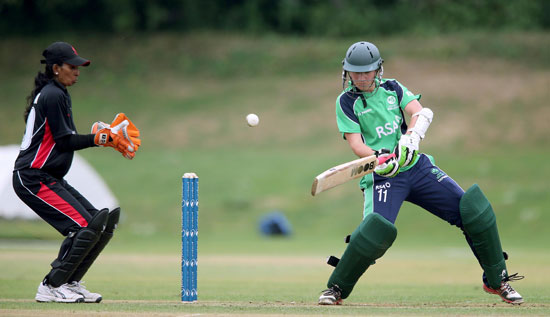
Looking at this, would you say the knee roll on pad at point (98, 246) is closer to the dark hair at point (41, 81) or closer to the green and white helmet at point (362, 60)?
the dark hair at point (41, 81)

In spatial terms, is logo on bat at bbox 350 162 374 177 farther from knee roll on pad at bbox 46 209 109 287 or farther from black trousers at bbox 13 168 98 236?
black trousers at bbox 13 168 98 236

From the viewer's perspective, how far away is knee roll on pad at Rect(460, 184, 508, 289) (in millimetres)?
6555

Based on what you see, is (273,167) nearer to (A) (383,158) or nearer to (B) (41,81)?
(B) (41,81)

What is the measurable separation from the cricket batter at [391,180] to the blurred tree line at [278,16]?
2977 cm

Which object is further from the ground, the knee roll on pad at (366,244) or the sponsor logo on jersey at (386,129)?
the sponsor logo on jersey at (386,129)

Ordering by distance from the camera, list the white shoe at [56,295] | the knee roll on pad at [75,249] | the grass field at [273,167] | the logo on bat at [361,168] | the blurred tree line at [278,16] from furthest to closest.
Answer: the blurred tree line at [278,16] → the grass field at [273,167] → the white shoe at [56,295] → the knee roll on pad at [75,249] → the logo on bat at [361,168]

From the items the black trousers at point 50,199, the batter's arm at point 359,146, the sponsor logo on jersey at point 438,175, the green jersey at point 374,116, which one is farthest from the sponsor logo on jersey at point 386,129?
the black trousers at point 50,199

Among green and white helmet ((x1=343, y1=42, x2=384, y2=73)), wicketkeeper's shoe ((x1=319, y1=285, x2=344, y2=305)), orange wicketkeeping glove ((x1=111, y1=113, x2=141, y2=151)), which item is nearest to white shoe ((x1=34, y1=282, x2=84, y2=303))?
orange wicketkeeping glove ((x1=111, y1=113, x2=141, y2=151))

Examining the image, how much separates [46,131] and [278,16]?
1259 inches

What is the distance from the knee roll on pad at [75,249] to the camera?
6395mm

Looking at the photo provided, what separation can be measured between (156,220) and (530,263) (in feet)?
37.7

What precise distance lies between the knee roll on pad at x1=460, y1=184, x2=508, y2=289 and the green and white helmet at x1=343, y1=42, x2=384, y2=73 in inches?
47.0

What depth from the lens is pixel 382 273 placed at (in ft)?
37.3

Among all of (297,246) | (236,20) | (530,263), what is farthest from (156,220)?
(236,20)
